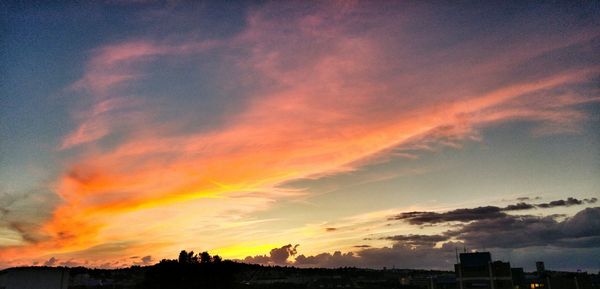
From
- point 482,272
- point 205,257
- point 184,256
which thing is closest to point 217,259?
point 205,257

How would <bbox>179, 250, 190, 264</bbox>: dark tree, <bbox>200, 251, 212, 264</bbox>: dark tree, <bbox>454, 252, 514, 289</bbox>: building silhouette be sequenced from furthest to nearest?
<bbox>200, 251, 212, 264</bbox>: dark tree
<bbox>179, 250, 190, 264</bbox>: dark tree
<bbox>454, 252, 514, 289</bbox>: building silhouette

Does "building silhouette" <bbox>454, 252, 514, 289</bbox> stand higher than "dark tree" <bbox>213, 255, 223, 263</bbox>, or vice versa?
"dark tree" <bbox>213, 255, 223, 263</bbox>

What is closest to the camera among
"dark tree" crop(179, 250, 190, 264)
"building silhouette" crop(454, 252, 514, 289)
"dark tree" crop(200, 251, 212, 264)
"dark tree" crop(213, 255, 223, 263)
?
"building silhouette" crop(454, 252, 514, 289)

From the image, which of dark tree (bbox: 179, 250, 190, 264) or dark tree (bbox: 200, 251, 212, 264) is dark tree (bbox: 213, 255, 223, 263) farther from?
dark tree (bbox: 179, 250, 190, 264)

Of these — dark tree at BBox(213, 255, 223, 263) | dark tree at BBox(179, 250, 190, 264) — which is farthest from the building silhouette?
dark tree at BBox(179, 250, 190, 264)

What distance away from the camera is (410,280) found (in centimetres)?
15025

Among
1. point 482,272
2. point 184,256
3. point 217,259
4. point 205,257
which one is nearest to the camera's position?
point 482,272

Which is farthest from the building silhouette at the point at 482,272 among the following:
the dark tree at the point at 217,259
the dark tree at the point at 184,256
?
the dark tree at the point at 184,256

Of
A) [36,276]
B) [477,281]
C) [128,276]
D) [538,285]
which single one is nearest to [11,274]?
[36,276]

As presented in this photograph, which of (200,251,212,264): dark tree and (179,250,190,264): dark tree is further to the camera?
(200,251,212,264): dark tree

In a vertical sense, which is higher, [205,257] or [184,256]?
[184,256]

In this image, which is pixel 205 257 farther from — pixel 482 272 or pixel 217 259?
pixel 482 272

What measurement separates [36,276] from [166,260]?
59.6 meters

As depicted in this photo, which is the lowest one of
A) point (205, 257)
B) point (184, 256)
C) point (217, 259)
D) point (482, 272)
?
point (482, 272)
